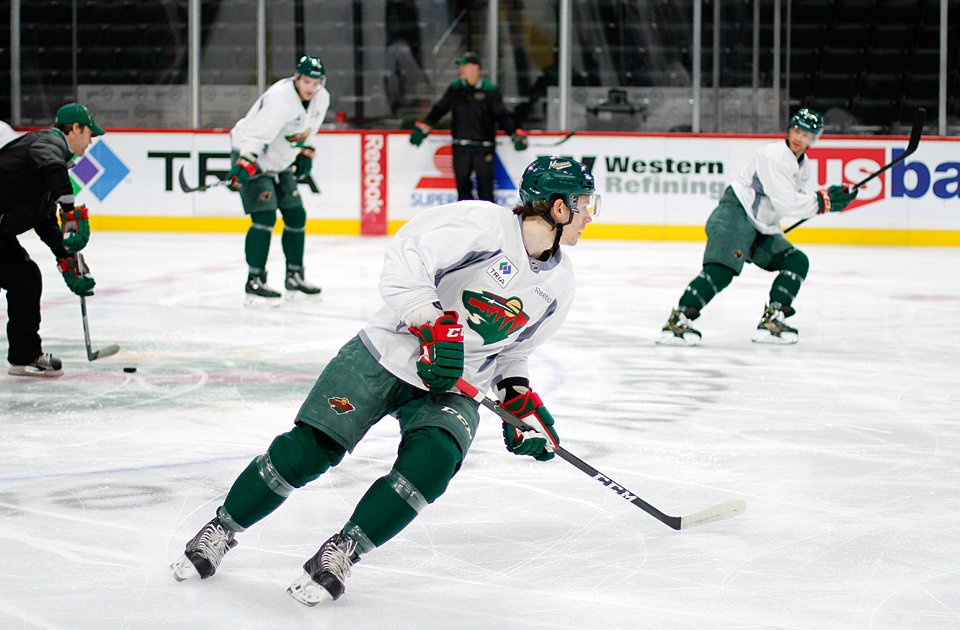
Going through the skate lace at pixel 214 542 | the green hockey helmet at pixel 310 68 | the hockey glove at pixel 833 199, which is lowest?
the skate lace at pixel 214 542

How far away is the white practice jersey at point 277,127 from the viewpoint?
6.52 m

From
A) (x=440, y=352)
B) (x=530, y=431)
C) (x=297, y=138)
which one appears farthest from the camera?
(x=297, y=138)

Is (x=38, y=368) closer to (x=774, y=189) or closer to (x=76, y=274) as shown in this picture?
(x=76, y=274)

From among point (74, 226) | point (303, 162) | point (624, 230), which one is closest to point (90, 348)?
point (74, 226)

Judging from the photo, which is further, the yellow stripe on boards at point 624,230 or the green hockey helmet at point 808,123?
the yellow stripe on boards at point 624,230

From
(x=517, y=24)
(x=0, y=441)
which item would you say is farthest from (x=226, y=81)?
(x=0, y=441)

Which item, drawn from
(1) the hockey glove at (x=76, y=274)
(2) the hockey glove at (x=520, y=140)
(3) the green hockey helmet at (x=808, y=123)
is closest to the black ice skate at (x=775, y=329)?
(3) the green hockey helmet at (x=808, y=123)

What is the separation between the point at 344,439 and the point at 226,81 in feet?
30.2

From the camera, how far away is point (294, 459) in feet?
7.74

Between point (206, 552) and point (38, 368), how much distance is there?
248cm

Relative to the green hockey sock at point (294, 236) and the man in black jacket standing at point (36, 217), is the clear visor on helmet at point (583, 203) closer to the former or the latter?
the man in black jacket standing at point (36, 217)

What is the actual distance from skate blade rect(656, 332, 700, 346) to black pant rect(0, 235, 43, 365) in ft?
8.01

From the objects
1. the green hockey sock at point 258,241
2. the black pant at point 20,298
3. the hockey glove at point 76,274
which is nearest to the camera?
the black pant at point 20,298

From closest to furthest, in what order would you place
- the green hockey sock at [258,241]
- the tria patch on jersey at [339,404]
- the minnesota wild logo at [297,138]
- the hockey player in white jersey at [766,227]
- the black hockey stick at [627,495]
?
the tria patch on jersey at [339,404] < the black hockey stick at [627,495] < the hockey player in white jersey at [766,227] < the minnesota wild logo at [297,138] < the green hockey sock at [258,241]
